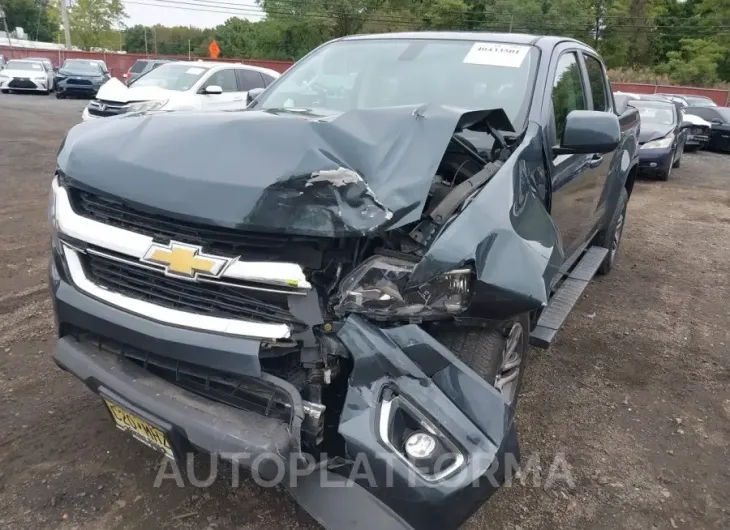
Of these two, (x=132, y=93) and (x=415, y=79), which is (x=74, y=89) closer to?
(x=132, y=93)

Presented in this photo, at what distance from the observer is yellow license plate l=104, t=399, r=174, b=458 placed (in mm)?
2100

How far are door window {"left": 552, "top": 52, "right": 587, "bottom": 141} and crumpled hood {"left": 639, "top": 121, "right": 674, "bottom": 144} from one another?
27.4 ft

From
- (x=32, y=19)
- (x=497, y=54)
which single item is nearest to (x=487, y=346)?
(x=497, y=54)

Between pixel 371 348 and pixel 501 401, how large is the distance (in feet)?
1.54

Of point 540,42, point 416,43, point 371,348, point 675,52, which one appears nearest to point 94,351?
point 371,348

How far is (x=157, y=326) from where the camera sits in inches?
81.5

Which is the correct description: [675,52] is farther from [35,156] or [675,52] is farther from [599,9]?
[35,156]

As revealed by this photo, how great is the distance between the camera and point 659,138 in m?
11.6

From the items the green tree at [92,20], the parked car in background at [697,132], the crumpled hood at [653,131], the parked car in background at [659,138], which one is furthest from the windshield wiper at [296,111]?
the green tree at [92,20]

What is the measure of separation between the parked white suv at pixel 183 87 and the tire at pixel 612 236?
7.53 meters

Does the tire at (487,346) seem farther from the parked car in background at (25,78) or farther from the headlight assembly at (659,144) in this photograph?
the parked car in background at (25,78)

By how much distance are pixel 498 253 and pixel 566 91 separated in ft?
6.66

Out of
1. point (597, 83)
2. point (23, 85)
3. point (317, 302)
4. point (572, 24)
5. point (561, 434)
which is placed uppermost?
point (572, 24)

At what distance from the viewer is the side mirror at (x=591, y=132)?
9.57ft
